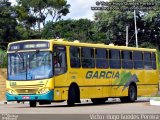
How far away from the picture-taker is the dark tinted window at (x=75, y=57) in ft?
87.7

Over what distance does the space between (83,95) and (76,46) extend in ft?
7.64

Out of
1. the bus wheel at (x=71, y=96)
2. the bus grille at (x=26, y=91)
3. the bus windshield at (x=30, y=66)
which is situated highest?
the bus windshield at (x=30, y=66)

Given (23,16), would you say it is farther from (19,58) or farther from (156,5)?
(19,58)

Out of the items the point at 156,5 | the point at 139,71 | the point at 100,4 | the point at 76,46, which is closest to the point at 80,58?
Result: the point at 76,46

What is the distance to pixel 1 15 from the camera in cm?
7200

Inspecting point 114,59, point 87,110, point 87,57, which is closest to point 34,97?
point 87,110

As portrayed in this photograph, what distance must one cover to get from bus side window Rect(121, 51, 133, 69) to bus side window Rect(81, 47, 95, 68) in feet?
10.4

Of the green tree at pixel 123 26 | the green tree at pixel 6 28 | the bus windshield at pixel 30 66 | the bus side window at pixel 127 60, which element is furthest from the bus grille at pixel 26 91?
the green tree at pixel 123 26

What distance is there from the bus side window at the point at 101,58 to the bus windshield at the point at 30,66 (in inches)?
159

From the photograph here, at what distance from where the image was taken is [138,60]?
3269cm

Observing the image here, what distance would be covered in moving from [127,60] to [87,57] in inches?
165

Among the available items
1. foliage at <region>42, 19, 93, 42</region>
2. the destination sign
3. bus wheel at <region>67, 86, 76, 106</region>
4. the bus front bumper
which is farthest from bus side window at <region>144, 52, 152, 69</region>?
foliage at <region>42, 19, 93, 42</region>

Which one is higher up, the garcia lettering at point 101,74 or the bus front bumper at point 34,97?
the garcia lettering at point 101,74

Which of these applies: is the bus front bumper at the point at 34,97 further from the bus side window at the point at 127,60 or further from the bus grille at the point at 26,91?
the bus side window at the point at 127,60
